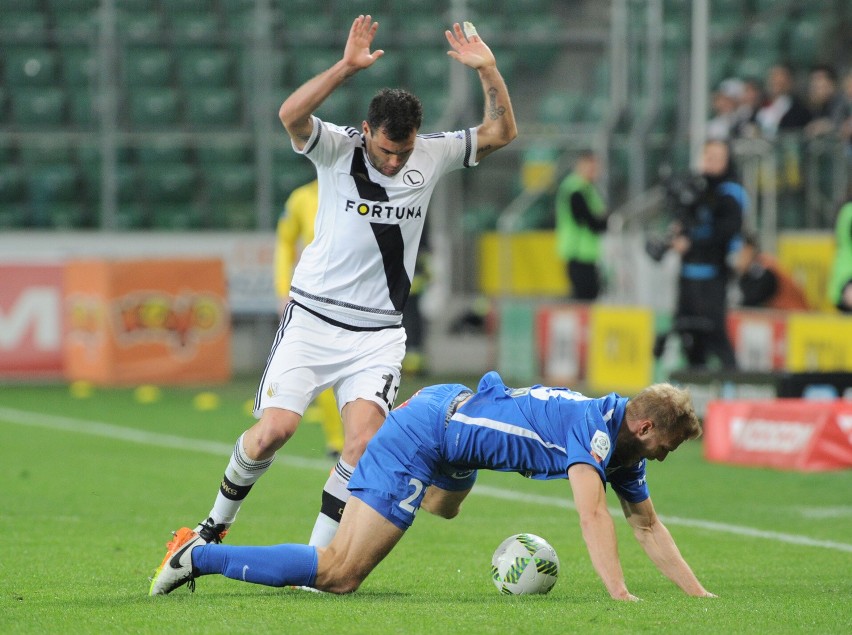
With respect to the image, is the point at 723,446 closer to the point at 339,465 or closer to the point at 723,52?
the point at 339,465

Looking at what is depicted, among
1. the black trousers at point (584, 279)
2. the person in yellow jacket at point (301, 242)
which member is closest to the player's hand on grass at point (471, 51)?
the person in yellow jacket at point (301, 242)

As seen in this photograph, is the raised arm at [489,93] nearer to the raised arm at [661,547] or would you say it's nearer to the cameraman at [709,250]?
the raised arm at [661,547]

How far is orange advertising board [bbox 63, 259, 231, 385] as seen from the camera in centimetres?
1744

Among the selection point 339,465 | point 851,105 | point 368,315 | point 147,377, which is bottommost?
point 147,377

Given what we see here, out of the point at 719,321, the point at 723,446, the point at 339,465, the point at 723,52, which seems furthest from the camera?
the point at 723,52

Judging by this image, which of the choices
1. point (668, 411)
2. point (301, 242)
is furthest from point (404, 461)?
point (301, 242)

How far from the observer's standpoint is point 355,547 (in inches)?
232

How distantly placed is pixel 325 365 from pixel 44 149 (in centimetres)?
1442

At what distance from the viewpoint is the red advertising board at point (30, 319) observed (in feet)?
59.8

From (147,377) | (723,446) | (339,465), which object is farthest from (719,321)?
(339,465)

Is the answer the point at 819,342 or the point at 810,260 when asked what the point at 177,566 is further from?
the point at 810,260

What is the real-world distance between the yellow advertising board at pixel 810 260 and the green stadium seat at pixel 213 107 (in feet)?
26.2

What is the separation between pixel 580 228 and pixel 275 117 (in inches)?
178

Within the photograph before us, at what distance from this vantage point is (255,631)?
5105mm
